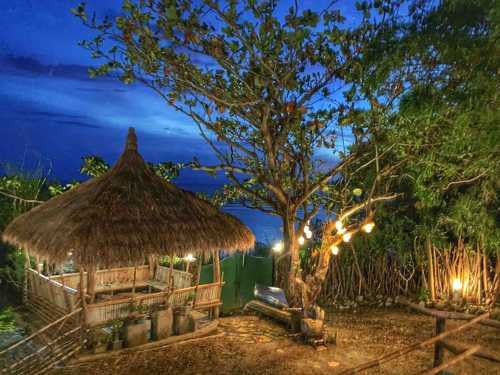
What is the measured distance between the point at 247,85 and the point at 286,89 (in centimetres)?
67

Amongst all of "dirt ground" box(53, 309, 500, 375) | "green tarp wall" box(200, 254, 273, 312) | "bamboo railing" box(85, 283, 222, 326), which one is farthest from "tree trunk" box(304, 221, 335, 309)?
"green tarp wall" box(200, 254, 273, 312)

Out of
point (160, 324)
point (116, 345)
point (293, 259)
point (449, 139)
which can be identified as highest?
point (449, 139)

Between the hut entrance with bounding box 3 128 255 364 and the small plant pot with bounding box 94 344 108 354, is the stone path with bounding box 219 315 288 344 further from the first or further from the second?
the small plant pot with bounding box 94 344 108 354

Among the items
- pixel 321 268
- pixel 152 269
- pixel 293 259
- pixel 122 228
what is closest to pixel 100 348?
pixel 122 228

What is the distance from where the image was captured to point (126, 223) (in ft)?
19.1

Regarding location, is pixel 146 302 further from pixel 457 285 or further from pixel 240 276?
pixel 457 285

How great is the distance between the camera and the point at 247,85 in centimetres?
662

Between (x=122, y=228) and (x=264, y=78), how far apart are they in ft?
9.82

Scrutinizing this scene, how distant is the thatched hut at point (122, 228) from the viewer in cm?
549

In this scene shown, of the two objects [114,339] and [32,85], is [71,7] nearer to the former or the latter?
[114,339]

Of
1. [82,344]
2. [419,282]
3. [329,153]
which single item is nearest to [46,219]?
[82,344]

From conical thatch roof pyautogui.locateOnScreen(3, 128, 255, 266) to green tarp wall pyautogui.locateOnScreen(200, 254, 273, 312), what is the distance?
9.04 feet

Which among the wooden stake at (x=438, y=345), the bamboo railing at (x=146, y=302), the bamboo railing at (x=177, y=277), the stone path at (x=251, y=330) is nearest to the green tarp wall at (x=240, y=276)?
the bamboo railing at (x=177, y=277)

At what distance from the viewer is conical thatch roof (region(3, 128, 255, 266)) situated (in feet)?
18.0
